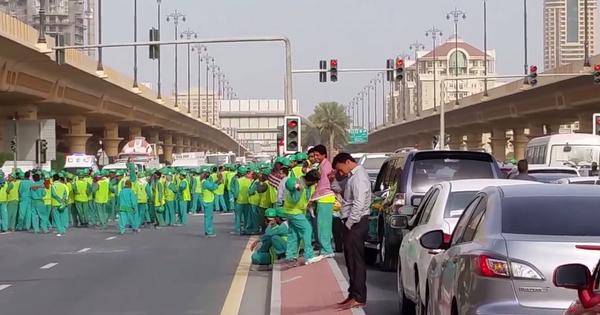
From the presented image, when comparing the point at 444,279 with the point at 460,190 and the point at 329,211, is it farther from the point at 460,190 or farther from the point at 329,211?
the point at 329,211

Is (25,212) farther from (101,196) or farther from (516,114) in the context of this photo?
(516,114)

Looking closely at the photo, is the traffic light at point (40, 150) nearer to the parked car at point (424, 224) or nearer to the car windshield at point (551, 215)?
the parked car at point (424, 224)

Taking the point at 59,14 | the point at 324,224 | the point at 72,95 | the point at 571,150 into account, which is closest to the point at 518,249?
the point at 324,224

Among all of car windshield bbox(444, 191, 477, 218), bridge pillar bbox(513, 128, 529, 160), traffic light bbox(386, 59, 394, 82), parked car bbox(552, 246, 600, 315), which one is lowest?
parked car bbox(552, 246, 600, 315)

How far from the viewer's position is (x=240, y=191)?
28.8 meters

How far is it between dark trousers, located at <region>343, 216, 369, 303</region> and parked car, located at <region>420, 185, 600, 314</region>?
3.47m

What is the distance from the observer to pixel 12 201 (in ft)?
109

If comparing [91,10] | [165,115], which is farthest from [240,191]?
[91,10]

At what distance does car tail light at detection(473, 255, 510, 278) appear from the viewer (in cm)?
726

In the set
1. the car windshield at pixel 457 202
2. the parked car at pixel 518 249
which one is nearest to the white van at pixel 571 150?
the car windshield at pixel 457 202

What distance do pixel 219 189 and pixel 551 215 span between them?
35531mm

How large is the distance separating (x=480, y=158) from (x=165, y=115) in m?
75.1

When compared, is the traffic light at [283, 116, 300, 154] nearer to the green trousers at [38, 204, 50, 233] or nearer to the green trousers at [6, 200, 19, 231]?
the green trousers at [38, 204, 50, 233]

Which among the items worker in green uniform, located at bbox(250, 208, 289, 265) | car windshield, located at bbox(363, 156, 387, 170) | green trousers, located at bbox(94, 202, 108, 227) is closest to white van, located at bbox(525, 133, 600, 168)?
car windshield, located at bbox(363, 156, 387, 170)
